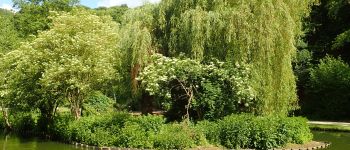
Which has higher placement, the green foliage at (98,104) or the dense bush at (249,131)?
the green foliage at (98,104)

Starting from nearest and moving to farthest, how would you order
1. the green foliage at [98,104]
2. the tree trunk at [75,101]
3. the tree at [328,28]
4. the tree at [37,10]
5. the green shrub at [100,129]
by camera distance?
1. the green shrub at [100,129]
2. the tree trunk at [75,101]
3. the green foliage at [98,104]
4. the tree at [328,28]
5. the tree at [37,10]

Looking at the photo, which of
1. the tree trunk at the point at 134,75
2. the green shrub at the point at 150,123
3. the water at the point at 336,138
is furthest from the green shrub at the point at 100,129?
the water at the point at 336,138

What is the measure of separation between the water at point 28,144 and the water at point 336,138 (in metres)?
13.1

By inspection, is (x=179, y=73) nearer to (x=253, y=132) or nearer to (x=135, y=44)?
(x=135, y=44)

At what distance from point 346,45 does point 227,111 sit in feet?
89.1

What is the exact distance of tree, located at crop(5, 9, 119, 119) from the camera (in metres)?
25.5

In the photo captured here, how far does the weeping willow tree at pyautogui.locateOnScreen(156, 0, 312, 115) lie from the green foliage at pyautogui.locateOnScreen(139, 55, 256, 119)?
684 mm

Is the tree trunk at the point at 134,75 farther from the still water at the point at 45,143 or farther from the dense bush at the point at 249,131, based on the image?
the dense bush at the point at 249,131

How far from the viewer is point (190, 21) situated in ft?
80.3

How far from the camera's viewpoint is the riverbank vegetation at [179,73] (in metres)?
21.9

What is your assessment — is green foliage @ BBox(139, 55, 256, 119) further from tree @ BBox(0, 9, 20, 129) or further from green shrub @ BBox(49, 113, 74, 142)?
tree @ BBox(0, 9, 20, 129)

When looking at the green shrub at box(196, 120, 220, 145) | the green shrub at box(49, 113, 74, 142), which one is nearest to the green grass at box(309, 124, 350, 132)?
the green shrub at box(196, 120, 220, 145)

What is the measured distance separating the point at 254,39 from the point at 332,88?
19.9 m

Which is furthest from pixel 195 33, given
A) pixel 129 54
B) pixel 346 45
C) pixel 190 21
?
pixel 346 45
